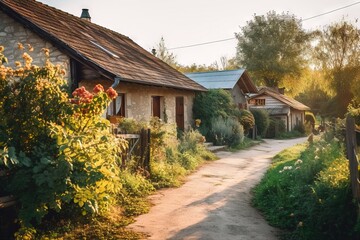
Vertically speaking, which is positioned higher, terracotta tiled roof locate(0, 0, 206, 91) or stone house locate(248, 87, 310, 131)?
terracotta tiled roof locate(0, 0, 206, 91)

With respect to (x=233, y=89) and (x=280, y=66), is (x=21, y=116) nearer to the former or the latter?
(x=233, y=89)

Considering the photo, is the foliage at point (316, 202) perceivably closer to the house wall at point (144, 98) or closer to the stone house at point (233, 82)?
the house wall at point (144, 98)

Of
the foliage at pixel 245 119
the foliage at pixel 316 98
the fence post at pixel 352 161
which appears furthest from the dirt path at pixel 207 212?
Answer: the foliage at pixel 316 98

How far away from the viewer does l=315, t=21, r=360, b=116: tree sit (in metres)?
38.3

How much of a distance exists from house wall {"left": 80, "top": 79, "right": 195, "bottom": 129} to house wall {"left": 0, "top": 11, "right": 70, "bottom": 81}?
1.19 meters

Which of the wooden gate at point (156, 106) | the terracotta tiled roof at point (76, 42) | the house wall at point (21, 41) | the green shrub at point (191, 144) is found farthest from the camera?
the wooden gate at point (156, 106)

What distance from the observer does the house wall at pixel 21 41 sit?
419 inches

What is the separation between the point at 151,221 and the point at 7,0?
9.94 meters

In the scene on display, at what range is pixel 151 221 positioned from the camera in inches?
215

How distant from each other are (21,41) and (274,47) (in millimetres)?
37233

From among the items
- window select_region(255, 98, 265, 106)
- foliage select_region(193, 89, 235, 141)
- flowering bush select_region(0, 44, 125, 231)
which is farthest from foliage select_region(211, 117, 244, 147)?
window select_region(255, 98, 265, 106)

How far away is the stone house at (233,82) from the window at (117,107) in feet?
38.7

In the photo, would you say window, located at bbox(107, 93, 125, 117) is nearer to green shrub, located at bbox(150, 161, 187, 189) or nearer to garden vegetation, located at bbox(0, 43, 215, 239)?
green shrub, located at bbox(150, 161, 187, 189)

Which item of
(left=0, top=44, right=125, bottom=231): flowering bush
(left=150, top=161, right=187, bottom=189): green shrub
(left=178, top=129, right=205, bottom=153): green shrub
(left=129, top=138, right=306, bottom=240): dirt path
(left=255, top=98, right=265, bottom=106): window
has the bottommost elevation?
(left=129, top=138, right=306, bottom=240): dirt path
